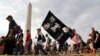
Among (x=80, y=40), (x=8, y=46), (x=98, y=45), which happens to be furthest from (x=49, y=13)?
(x=8, y=46)

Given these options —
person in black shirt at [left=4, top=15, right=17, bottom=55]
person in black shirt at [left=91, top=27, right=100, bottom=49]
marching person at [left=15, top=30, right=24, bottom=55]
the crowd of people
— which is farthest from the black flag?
person in black shirt at [left=4, top=15, right=17, bottom=55]

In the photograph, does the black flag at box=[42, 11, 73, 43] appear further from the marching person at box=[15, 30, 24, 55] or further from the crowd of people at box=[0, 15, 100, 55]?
the marching person at box=[15, 30, 24, 55]

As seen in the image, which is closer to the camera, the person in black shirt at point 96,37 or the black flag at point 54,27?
the person in black shirt at point 96,37

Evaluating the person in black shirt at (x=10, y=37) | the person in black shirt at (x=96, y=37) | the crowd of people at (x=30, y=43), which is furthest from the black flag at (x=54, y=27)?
the person in black shirt at (x=10, y=37)

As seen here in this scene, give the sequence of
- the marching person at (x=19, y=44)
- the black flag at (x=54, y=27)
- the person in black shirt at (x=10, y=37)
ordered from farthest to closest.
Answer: the black flag at (x=54, y=27)
the marching person at (x=19, y=44)
the person in black shirt at (x=10, y=37)

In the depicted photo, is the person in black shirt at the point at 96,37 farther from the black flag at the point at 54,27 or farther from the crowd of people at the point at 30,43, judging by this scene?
the black flag at the point at 54,27

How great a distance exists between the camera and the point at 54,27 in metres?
30.1

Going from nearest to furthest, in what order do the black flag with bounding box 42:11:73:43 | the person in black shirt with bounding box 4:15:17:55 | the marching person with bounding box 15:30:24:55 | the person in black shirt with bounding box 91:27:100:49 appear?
the person in black shirt with bounding box 4:15:17:55, the person in black shirt with bounding box 91:27:100:49, the marching person with bounding box 15:30:24:55, the black flag with bounding box 42:11:73:43

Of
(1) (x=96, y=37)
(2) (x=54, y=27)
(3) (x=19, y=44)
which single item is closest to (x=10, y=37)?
(1) (x=96, y=37)

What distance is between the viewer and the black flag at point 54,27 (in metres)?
29.1

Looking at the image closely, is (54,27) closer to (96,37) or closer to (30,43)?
(30,43)

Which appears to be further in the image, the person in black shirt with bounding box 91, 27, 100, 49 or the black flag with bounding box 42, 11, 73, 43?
the black flag with bounding box 42, 11, 73, 43

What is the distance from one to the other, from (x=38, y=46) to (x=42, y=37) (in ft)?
1.98

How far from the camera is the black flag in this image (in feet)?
95.5
